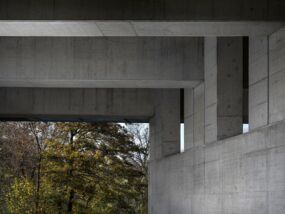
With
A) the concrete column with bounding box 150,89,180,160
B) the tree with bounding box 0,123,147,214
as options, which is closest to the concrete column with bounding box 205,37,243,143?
the concrete column with bounding box 150,89,180,160

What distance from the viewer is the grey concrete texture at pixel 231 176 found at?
13008 mm

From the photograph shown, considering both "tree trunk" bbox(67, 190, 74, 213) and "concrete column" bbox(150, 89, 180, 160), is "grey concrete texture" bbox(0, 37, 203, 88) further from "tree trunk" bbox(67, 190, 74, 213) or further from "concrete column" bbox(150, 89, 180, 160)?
"tree trunk" bbox(67, 190, 74, 213)

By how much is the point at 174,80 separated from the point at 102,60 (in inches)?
91.5

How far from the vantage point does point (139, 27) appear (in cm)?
1441

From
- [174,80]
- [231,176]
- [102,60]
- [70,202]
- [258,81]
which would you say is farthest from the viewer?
[70,202]

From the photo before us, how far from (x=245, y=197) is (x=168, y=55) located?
6.48 m

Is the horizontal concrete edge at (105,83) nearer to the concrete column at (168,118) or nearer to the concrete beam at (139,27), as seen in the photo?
the concrete column at (168,118)

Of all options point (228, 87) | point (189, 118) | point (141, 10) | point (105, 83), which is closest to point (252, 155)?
point (228, 87)

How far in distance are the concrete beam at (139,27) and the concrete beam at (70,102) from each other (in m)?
9.80

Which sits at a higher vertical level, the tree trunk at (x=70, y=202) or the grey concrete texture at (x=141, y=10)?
the grey concrete texture at (x=141, y=10)

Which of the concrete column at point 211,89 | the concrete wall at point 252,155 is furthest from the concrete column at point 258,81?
the concrete column at point 211,89

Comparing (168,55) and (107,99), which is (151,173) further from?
(168,55)

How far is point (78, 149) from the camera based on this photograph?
39.5m

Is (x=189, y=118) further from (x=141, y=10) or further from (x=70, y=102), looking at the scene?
(x=141, y=10)
